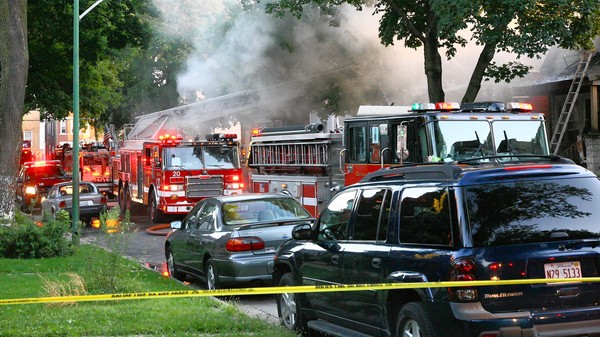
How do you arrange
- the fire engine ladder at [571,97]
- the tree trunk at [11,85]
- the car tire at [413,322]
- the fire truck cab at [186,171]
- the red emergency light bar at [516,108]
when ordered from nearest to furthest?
the car tire at [413,322], the red emergency light bar at [516,108], the tree trunk at [11,85], the fire truck cab at [186,171], the fire engine ladder at [571,97]

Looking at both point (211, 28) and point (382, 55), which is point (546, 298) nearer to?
point (382, 55)

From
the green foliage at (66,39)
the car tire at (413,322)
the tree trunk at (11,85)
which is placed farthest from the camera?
the green foliage at (66,39)

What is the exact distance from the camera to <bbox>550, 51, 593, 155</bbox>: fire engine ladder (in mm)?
25812

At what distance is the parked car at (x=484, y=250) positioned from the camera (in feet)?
20.3

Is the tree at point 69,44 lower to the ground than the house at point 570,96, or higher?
higher

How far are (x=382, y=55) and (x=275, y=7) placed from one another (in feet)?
24.7

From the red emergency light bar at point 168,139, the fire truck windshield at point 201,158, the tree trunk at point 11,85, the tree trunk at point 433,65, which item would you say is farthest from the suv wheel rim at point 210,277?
the red emergency light bar at point 168,139

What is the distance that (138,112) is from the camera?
46.4m

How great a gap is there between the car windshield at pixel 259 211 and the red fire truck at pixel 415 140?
2352 millimetres

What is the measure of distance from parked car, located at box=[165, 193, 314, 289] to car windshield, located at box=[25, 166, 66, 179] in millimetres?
20568

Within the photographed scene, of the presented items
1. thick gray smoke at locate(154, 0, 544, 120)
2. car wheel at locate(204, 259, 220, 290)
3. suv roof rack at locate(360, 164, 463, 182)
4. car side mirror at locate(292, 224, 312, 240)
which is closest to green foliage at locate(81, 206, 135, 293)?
Answer: car wheel at locate(204, 259, 220, 290)

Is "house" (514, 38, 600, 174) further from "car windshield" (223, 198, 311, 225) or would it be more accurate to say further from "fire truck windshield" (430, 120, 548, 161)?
"car windshield" (223, 198, 311, 225)

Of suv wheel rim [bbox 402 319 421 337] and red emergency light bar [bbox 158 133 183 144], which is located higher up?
red emergency light bar [bbox 158 133 183 144]

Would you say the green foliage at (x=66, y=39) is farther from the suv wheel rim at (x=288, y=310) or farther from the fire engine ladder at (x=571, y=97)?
the suv wheel rim at (x=288, y=310)
